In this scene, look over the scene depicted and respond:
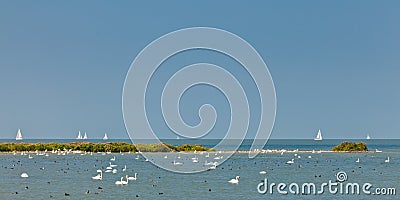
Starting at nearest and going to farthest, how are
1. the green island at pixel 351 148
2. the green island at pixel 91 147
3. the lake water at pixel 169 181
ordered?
the lake water at pixel 169 181 → the green island at pixel 91 147 → the green island at pixel 351 148

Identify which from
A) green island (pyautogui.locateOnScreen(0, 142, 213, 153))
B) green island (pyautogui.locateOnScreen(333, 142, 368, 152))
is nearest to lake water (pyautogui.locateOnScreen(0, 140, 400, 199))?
green island (pyautogui.locateOnScreen(0, 142, 213, 153))

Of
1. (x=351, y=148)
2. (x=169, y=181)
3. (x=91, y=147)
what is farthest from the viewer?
(x=351, y=148)

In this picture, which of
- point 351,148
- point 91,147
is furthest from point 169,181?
point 351,148

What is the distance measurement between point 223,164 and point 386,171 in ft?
72.9

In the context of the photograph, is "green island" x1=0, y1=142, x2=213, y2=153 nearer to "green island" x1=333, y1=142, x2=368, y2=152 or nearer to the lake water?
the lake water

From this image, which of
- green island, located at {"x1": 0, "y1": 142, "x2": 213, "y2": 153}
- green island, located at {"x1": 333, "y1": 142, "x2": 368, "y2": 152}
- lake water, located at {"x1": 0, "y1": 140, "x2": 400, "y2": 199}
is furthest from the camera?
green island, located at {"x1": 333, "y1": 142, "x2": 368, "y2": 152}

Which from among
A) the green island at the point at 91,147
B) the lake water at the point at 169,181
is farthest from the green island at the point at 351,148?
the lake water at the point at 169,181

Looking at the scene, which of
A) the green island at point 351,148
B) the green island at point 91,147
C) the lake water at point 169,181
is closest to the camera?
the lake water at point 169,181

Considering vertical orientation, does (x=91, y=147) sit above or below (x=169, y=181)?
above

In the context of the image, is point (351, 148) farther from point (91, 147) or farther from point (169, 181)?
point (169, 181)

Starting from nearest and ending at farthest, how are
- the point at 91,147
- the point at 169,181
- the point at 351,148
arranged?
the point at 169,181 → the point at 91,147 → the point at 351,148

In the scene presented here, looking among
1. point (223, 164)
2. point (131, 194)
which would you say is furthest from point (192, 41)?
point (223, 164)

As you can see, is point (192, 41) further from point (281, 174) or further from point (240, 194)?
point (281, 174)

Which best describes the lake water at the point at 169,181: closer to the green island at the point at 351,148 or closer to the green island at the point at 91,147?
the green island at the point at 91,147
